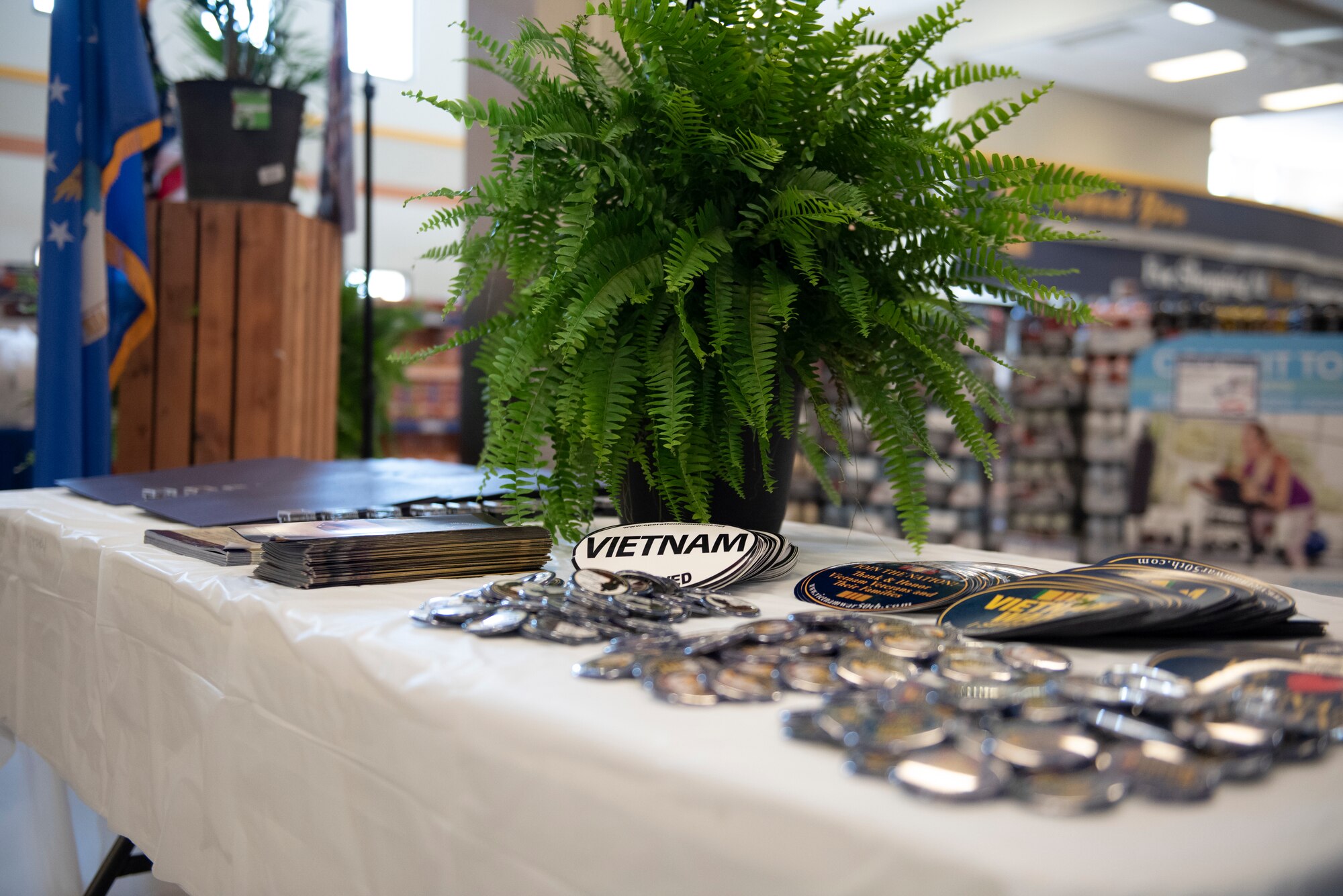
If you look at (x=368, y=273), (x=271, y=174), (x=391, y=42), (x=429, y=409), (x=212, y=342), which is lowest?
(x=429, y=409)

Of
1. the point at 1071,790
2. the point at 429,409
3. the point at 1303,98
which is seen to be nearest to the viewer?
the point at 1071,790

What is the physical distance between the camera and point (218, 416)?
2.83m

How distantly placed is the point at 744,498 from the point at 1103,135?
880 centimetres

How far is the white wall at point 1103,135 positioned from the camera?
7.86 metres

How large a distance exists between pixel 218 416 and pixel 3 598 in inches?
63.0

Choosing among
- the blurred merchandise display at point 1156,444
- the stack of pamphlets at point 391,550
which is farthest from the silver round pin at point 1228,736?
the blurred merchandise display at point 1156,444

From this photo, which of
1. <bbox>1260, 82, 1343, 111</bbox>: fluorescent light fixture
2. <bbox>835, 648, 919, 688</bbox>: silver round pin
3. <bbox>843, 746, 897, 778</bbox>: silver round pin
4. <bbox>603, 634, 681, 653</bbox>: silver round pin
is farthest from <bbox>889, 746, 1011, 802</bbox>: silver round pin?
<bbox>1260, 82, 1343, 111</bbox>: fluorescent light fixture

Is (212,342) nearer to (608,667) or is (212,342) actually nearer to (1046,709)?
(608,667)

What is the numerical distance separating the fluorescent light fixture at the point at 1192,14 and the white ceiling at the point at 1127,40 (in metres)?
0.05

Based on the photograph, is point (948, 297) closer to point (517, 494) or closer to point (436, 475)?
point (517, 494)

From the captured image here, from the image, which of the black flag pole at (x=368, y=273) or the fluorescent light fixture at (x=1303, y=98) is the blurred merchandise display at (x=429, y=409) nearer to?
the black flag pole at (x=368, y=273)

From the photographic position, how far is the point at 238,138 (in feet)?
9.08

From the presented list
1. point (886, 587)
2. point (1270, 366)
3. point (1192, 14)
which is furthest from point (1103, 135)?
point (886, 587)

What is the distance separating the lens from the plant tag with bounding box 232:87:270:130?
2707 mm
